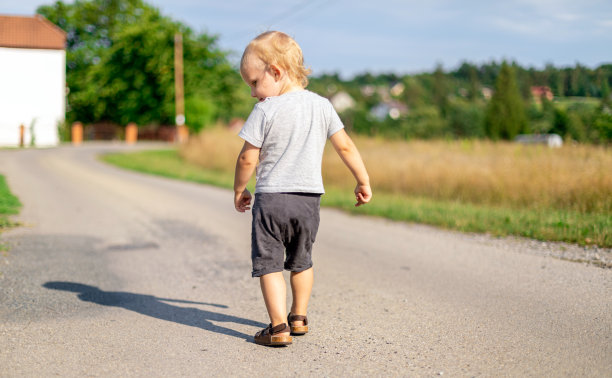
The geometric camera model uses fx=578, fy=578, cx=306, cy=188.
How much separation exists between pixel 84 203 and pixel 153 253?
4486 mm

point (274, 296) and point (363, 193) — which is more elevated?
point (363, 193)

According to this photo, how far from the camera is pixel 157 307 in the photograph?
13.5 feet

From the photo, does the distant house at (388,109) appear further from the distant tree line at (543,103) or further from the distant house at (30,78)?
the distant tree line at (543,103)

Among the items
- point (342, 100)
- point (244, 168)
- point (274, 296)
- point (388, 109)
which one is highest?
point (342, 100)

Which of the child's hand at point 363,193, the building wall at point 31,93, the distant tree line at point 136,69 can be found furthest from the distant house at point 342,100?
the child's hand at point 363,193

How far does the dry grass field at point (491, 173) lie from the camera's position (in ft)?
28.6

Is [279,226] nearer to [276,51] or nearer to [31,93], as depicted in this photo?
[276,51]

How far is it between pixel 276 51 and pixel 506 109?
19.8 meters

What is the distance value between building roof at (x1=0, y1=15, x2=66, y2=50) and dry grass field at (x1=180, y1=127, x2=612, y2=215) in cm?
2962

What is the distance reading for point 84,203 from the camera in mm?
10016

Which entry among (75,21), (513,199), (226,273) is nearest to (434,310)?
(226,273)

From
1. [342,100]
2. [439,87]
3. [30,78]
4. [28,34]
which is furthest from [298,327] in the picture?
[342,100]

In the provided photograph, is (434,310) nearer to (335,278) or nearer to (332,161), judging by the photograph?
(335,278)

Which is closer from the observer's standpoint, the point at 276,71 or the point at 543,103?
the point at 276,71
